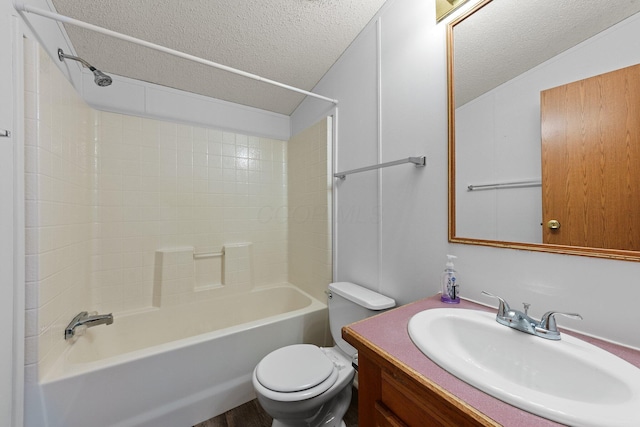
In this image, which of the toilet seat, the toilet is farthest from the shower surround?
the toilet seat

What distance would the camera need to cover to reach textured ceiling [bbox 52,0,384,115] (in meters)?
1.23

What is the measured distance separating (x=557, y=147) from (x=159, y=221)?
236 cm

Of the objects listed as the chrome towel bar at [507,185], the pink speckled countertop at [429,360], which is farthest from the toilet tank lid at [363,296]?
the chrome towel bar at [507,185]

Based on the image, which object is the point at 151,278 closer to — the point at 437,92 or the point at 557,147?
the point at 437,92

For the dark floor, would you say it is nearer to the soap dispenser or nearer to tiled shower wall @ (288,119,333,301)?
tiled shower wall @ (288,119,333,301)

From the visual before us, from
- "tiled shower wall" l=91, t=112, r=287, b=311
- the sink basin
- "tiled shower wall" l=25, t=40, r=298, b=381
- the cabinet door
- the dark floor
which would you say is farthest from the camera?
"tiled shower wall" l=91, t=112, r=287, b=311

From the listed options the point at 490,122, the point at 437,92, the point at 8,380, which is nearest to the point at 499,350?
the point at 490,122

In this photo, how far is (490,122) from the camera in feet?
2.91

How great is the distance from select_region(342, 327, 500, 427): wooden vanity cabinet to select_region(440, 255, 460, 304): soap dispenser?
0.45 metres

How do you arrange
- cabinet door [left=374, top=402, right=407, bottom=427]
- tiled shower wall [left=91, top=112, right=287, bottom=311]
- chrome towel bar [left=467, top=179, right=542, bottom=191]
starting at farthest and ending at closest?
tiled shower wall [left=91, top=112, right=287, bottom=311]
chrome towel bar [left=467, top=179, right=542, bottom=191]
cabinet door [left=374, top=402, right=407, bottom=427]

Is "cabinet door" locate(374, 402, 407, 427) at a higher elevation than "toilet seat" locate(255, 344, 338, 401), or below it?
higher

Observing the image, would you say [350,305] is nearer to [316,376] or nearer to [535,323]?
[316,376]

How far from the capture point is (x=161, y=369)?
4.02 ft

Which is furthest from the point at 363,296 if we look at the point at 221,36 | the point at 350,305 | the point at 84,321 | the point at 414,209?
the point at 221,36
